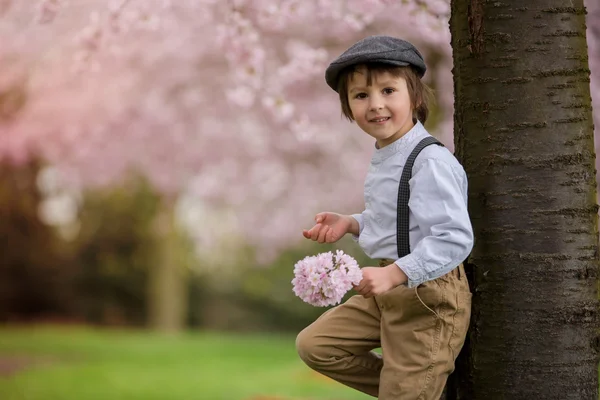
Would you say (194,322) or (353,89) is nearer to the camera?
(353,89)

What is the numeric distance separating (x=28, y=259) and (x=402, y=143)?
1215 centimetres

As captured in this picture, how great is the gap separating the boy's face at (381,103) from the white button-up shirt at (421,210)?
5cm

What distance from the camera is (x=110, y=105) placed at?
8648 millimetres

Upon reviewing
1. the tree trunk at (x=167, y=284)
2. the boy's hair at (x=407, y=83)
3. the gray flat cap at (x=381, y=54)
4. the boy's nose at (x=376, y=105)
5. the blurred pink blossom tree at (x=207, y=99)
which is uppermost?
the blurred pink blossom tree at (x=207, y=99)

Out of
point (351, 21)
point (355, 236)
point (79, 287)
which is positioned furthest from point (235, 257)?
point (355, 236)

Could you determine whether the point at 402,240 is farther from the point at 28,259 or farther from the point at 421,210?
the point at 28,259

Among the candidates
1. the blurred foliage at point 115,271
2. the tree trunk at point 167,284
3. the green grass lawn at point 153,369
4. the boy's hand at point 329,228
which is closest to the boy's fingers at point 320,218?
the boy's hand at point 329,228

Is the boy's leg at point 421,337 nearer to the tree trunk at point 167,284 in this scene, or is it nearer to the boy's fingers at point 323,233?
the boy's fingers at point 323,233

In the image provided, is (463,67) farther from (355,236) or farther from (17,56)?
(17,56)

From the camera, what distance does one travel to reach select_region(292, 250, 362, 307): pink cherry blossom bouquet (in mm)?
2062

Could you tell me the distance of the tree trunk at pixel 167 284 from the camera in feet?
42.8

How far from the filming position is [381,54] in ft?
7.39

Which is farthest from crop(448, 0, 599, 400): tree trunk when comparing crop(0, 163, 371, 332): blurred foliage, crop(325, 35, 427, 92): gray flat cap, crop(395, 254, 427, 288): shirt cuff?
crop(0, 163, 371, 332): blurred foliage

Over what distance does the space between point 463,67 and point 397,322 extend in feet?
2.77
